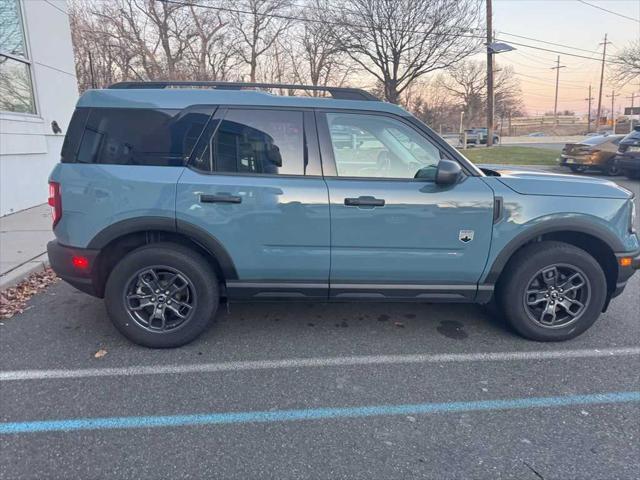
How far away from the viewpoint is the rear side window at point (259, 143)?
327 centimetres

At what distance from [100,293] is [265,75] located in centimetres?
2978

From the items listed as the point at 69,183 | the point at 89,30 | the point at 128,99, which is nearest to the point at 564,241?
the point at 128,99

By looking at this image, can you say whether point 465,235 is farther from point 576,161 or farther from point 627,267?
point 576,161

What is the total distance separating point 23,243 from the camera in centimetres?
593

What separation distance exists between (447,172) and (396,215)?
475mm

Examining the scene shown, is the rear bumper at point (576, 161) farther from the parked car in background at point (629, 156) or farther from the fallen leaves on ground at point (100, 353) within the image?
the fallen leaves on ground at point (100, 353)

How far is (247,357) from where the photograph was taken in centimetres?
328

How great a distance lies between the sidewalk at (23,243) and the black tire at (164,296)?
2092mm

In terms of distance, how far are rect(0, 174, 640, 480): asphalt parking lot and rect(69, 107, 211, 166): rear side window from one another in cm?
147

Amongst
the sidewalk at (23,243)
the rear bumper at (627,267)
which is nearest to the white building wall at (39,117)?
the sidewalk at (23,243)

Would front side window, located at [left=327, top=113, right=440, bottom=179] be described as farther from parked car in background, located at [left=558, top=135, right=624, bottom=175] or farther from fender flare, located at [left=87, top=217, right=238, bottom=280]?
parked car in background, located at [left=558, top=135, right=624, bottom=175]

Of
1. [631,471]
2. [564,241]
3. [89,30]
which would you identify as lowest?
[631,471]

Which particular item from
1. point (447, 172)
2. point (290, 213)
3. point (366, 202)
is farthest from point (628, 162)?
point (290, 213)

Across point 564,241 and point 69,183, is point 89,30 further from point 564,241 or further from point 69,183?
point 564,241
